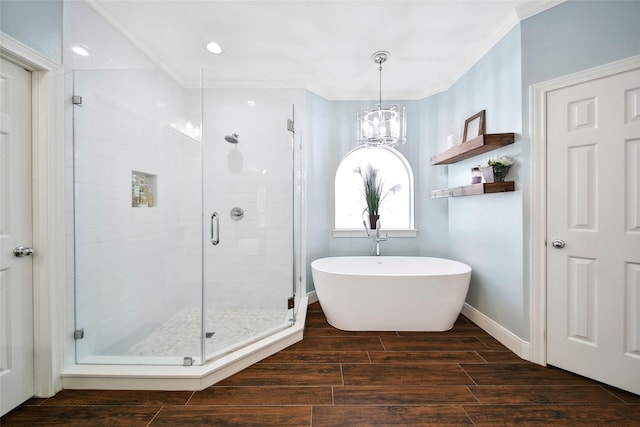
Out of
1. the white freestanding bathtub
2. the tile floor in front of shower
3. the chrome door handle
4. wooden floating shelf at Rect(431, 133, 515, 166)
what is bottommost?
the tile floor in front of shower

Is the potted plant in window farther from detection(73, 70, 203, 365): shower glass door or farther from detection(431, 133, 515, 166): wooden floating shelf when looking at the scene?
detection(73, 70, 203, 365): shower glass door

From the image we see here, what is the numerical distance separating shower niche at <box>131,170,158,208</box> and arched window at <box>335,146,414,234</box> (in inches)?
77.9

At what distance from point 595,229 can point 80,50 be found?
3518 mm

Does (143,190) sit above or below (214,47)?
below

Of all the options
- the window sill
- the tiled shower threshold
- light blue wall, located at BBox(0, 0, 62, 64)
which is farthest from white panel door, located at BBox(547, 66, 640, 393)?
light blue wall, located at BBox(0, 0, 62, 64)

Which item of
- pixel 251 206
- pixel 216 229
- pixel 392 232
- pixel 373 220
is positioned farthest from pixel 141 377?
pixel 392 232

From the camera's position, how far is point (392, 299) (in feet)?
7.76

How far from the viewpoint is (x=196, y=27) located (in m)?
2.18

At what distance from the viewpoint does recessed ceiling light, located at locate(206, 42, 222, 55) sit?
2.40 m

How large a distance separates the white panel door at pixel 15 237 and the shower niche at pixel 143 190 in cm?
65

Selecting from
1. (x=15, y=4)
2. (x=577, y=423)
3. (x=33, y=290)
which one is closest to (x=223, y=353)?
(x=33, y=290)

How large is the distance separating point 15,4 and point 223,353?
227 cm

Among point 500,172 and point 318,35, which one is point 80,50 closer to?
point 318,35

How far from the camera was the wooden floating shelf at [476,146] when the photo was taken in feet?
6.93
